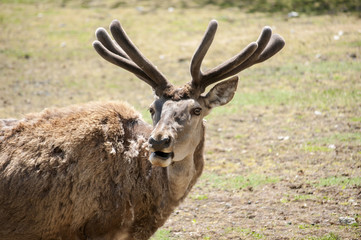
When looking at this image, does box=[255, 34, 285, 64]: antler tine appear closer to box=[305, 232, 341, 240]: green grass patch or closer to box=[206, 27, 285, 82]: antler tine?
box=[206, 27, 285, 82]: antler tine

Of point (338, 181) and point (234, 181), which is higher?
point (338, 181)

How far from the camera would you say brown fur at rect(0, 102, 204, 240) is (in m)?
6.13

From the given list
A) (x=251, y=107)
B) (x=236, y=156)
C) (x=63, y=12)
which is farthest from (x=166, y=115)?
(x=63, y=12)

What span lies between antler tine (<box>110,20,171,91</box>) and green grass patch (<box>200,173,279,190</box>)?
336cm

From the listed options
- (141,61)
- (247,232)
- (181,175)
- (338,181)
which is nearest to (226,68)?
(141,61)

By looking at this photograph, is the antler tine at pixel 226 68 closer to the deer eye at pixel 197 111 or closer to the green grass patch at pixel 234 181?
the deer eye at pixel 197 111

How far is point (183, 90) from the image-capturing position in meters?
6.68

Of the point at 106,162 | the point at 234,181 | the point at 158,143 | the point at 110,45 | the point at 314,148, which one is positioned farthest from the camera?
the point at 314,148

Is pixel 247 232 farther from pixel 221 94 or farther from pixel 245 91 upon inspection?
pixel 245 91

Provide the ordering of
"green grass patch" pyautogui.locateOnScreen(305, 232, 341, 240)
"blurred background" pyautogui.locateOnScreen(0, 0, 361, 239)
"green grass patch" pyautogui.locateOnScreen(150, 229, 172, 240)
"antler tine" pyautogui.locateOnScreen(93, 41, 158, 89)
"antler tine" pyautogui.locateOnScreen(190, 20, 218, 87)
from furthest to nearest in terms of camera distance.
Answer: "blurred background" pyautogui.locateOnScreen(0, 0, 361, 239) < "green grass patch" pyautogui.locateOnScreen(150, 229, 172, 240) < "green grass patch" pyautogui.locateOnScreen(305, 232, 341, 240) < "antler tine" pyautogui.locateOnScreen(93, 41, 158, 89) < "antler tine" pyautogui.locateOnScreen(190, 20, 218, 87)

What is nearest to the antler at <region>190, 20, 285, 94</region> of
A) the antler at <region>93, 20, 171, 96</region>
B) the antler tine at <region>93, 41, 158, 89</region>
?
the antler at <region>93, 20, 171, 96</region>

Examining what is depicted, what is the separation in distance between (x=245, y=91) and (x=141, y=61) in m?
8.00

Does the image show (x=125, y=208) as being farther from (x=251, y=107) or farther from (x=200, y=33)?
(x=200, y=33)

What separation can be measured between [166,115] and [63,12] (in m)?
18.4
